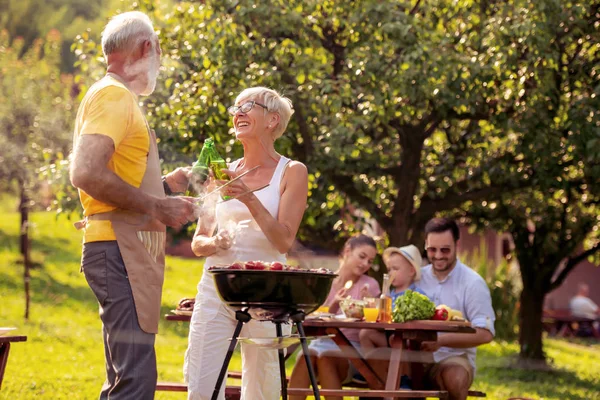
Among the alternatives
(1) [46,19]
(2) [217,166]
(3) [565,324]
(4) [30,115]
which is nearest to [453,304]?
→ (2) [217,166]

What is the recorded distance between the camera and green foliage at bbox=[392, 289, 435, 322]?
5.92 meters

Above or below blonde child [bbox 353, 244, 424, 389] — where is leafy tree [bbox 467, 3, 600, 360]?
above

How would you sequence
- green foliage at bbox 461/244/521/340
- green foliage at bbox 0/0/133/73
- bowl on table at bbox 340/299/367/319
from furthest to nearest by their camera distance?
green foliage at bbox 0/0/133/73, green foliage at bbox 461/244/521/340, bowl on table at bbox 340/299/367/319

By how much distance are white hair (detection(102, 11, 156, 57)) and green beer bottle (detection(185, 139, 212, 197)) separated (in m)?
0.76

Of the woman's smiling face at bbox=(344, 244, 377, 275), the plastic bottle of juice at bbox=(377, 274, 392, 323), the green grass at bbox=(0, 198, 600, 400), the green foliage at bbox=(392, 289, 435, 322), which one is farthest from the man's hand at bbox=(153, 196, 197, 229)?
the green grass at bbox=(0, 198, 600, 400)

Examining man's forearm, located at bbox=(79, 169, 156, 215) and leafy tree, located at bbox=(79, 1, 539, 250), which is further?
leafy tree, located at bbox=(79, 1, 539, 250)

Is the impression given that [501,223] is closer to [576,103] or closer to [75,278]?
[576,103]

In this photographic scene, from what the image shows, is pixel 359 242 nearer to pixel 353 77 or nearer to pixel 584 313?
pixel 353 77

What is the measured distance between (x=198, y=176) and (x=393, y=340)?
230cm

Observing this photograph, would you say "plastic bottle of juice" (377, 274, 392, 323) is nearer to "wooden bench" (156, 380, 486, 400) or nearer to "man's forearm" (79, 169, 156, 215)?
"wooden bench" (156, 380, 486, 400)

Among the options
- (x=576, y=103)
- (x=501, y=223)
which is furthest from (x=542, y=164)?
(x=501, y=223)

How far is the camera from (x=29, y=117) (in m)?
21.2

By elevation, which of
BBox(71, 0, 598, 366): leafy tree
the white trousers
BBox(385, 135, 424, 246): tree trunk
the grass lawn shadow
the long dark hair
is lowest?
the grass lawn shadow

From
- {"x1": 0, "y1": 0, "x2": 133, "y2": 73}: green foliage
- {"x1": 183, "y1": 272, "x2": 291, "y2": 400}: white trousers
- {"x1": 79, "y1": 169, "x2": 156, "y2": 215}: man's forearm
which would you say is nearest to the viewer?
{"x1": 79, "y1": 169, "x2": 156, "y2": 215}: man's forearm
